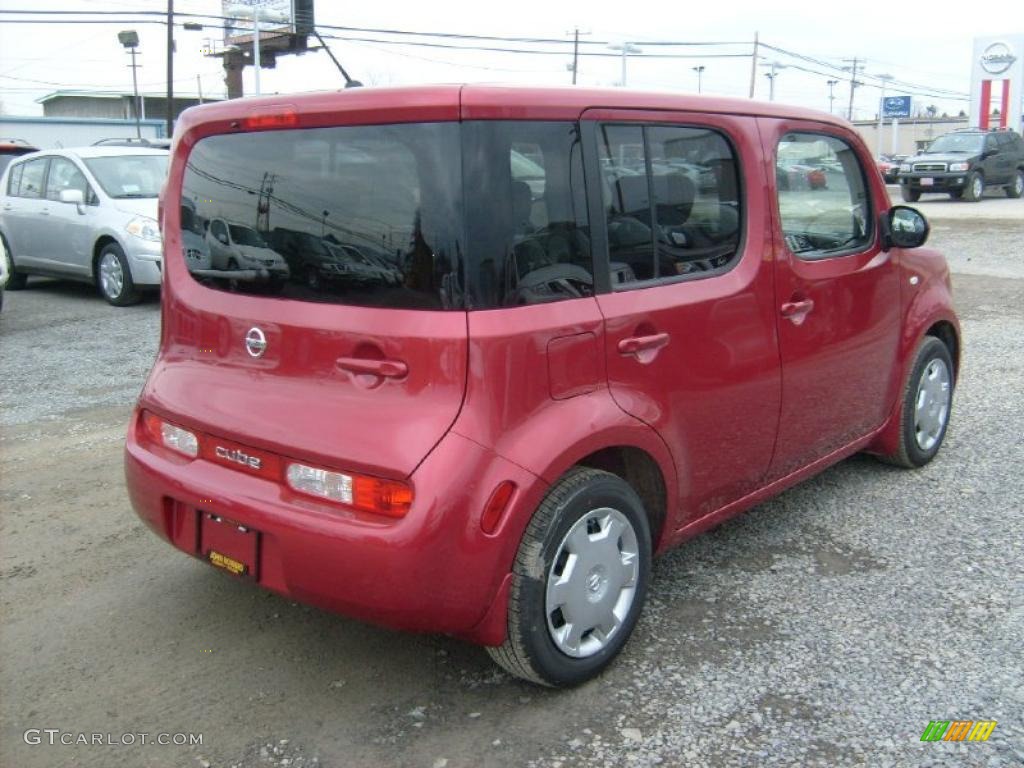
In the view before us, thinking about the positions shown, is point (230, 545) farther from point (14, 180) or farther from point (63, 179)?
point (14, 180)

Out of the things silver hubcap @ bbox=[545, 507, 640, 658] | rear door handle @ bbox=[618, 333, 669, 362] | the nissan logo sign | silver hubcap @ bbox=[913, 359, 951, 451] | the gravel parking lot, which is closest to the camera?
the gravel parking lot

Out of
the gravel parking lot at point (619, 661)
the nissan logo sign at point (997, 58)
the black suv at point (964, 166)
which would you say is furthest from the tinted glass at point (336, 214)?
the nissan logo sign at point (997, 58)

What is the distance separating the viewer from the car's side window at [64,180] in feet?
34.1

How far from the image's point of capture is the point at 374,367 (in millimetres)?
2635

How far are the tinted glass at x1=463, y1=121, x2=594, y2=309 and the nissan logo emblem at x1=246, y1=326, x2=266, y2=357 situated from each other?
2.46ft

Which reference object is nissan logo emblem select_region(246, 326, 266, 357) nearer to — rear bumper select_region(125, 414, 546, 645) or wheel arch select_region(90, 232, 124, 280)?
rear bumper select_region(125, 414, 546, 645)

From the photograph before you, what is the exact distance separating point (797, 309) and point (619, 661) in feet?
5.10

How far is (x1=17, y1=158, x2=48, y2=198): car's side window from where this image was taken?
35.7ft

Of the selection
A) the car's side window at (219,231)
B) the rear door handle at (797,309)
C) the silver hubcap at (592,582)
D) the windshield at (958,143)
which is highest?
the windshield at (958,143)

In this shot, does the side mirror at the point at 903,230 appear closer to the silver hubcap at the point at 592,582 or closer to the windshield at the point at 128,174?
the silver hubcap at the point at 592,582

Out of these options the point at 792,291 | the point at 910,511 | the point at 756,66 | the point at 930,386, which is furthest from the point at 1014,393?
the point at 756,66

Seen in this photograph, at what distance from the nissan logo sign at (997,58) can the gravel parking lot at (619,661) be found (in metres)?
41.1

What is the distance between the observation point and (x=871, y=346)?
4211 millimetres

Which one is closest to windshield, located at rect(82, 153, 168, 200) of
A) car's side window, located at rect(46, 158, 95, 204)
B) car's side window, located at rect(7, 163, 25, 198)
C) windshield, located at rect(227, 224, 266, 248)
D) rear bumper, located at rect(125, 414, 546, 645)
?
car's side window, located at rect(46, 158, 95, 204)
